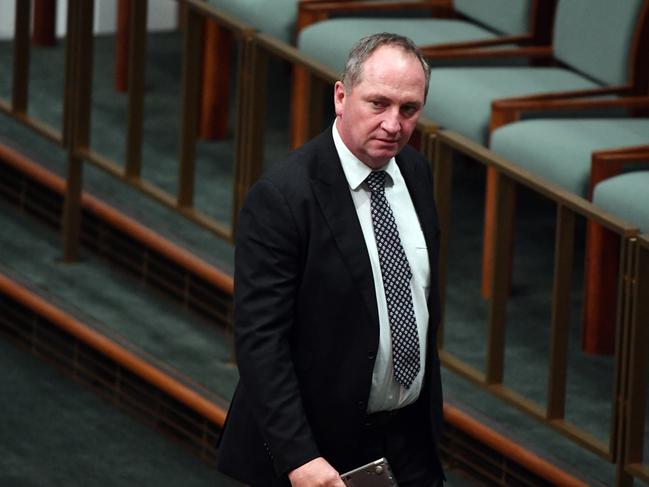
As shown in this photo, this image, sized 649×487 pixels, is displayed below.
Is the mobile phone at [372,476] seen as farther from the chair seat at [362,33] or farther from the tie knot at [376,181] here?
the chair seat at [362,33]

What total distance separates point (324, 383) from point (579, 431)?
114 centimetres

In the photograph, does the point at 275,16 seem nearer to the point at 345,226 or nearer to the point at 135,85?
the point at 135,85

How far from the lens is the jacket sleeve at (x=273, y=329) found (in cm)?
281

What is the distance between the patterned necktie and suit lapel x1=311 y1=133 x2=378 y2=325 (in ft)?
0.11

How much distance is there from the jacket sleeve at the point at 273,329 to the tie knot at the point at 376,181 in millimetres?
158

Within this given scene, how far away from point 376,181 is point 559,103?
69.9 inches

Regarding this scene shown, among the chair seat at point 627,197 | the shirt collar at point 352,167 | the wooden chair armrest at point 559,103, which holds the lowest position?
the chair seat at point 627,197

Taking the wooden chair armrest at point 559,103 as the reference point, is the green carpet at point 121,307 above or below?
below

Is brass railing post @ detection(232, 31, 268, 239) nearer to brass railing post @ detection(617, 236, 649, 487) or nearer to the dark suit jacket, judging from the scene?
brass railing post @ detection(617, 236, 649, 487)

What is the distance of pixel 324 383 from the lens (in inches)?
115

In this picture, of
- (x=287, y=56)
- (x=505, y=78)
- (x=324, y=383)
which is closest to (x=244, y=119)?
(x=287, y=56)

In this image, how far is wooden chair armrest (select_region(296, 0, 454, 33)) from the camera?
17.0ft

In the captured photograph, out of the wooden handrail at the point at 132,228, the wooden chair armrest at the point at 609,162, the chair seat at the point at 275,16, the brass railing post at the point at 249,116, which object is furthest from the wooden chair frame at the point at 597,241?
the chair seat at the point at 275,16

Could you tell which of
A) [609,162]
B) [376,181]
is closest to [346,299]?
[376,181]
